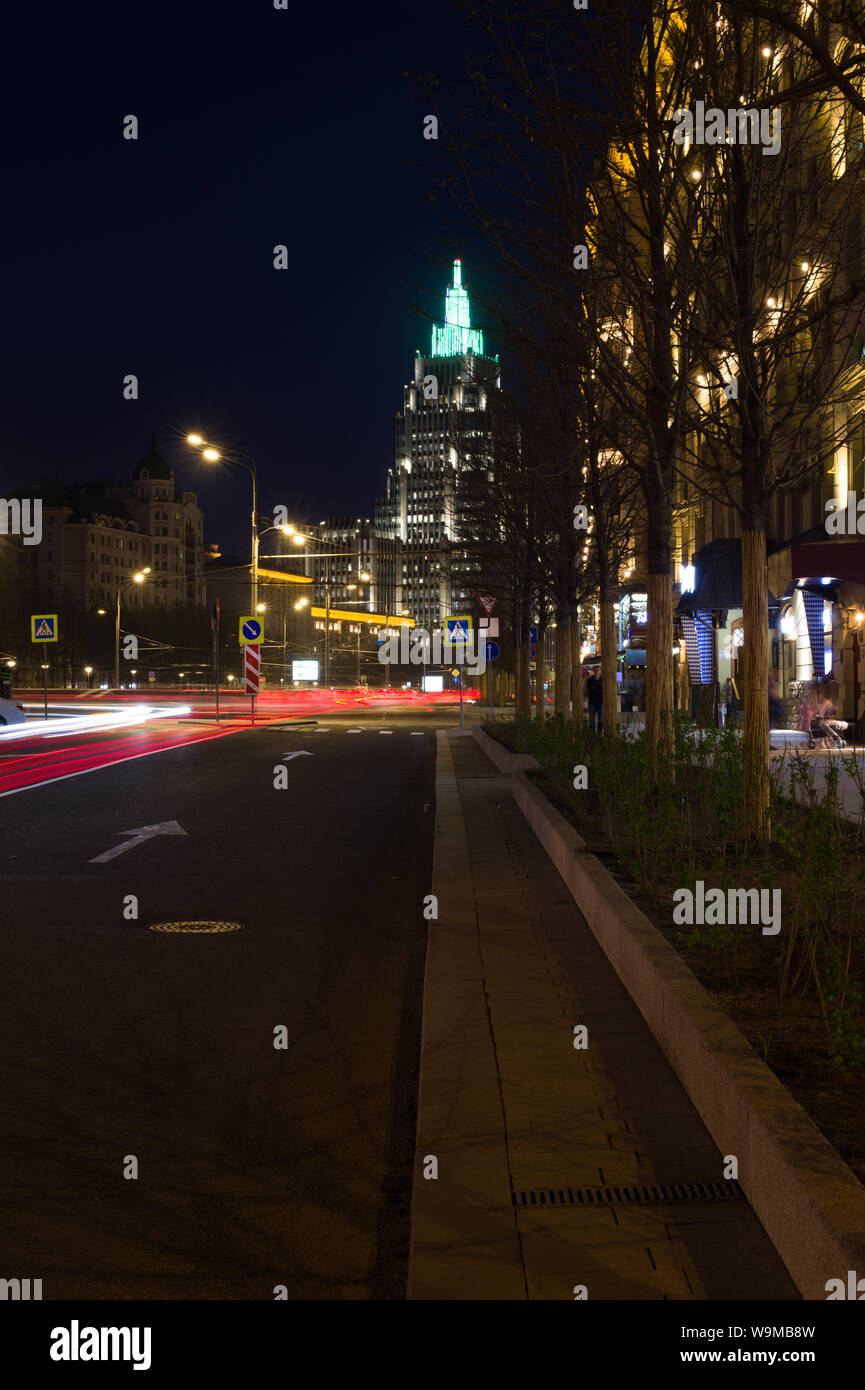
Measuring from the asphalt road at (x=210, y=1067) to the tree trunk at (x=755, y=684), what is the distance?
8.23 ft

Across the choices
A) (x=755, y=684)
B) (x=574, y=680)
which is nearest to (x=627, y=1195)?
(x=755, y=684)

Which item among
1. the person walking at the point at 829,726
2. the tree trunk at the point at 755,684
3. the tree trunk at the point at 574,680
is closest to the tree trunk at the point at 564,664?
the tree trunk at the point at 574,680

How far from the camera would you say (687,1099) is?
5207mm

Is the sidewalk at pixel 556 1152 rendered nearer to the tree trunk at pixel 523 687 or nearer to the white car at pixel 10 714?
the tree trunk at pixel 523 687

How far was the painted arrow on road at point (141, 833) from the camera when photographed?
12.5 m

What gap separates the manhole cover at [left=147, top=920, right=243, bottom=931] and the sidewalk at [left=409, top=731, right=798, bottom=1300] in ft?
5.44

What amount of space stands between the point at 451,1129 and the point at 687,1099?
3.20ft

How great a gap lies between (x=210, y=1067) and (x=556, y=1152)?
1.88 metres

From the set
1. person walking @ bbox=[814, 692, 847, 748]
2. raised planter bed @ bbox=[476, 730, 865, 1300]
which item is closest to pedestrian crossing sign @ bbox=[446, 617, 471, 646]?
person walking @ bbox=[814, 692, 847, 748]

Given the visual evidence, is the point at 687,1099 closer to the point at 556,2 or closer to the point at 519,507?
the point at 556,2

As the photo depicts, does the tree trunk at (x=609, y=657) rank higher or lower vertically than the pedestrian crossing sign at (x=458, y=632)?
lower

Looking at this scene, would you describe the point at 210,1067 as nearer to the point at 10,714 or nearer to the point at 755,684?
the point at 755,684

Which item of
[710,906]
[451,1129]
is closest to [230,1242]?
[451,1129]

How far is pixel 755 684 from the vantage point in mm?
9945
